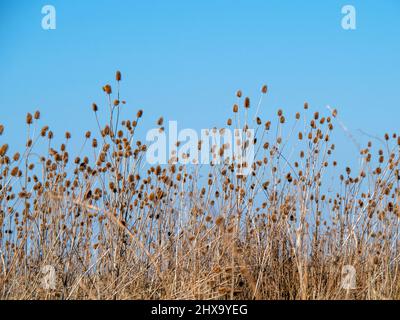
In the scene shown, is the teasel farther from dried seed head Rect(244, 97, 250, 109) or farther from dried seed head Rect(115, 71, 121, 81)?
dried seed head Rect(244, 97, 250, 109)

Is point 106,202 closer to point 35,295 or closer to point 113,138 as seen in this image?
point 113,138

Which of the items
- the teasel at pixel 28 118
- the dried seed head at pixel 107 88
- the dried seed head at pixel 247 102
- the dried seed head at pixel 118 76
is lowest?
the teasel at pixel 28 118

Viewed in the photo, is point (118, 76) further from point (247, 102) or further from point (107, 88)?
point (247, 102)

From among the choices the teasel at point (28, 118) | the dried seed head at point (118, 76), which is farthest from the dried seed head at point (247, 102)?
the teasel at point (28, 118)

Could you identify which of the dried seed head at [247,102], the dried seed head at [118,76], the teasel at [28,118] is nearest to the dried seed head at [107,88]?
the dried seed head at [118,76]

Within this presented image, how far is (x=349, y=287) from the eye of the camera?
357 centimetres

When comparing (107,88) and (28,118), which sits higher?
(107,88)

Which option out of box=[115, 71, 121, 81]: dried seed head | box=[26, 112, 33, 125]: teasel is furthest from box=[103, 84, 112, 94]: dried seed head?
box=[26, 112, 33, 125]: teasel

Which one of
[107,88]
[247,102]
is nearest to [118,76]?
[107,88]

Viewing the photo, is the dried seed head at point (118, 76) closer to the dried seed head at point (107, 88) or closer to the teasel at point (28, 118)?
the dried seed head at point (107, 88)

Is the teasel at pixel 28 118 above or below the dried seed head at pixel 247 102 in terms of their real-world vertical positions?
below
